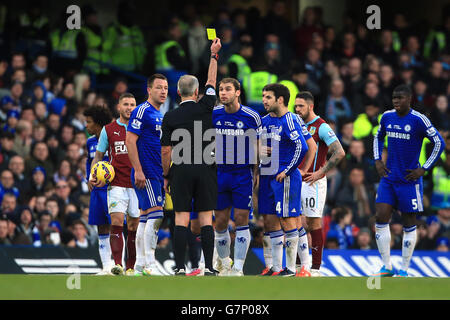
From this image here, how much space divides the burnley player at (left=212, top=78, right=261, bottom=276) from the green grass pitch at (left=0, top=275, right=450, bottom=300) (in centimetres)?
147

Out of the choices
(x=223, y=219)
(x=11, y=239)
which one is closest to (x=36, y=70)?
(x=11, y=239)

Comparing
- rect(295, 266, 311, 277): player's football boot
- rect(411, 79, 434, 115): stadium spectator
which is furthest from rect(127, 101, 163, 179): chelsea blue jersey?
rect(411, 79, 434, 115): stadium spectator

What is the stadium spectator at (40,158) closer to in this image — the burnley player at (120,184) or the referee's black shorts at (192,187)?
the burnley player at (120,184)

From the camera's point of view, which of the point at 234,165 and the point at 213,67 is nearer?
the point at 213,67

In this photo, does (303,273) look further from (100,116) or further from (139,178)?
(100,116)

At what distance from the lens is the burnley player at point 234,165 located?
12.1m

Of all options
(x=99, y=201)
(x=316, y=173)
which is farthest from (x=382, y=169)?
(x=99, y=201)

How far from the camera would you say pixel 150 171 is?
40.4 ft

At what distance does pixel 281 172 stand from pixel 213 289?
2554 mm

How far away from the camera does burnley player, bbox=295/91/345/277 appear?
41.5 ft

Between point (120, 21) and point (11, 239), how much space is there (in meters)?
6.54

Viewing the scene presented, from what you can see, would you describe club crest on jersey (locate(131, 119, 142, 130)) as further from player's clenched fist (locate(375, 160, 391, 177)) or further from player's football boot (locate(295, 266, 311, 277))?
player's clenched fist (locate(375, 160, 391, 177))

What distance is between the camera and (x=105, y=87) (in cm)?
2116

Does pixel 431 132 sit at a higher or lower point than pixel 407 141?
higher
